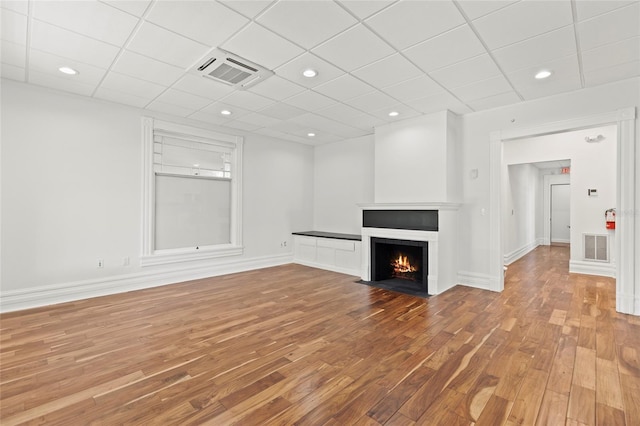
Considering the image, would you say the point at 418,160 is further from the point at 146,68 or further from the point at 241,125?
the point at 146,68

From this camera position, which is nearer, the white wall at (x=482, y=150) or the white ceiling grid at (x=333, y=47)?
the white ceiling grid at (x=333, y=47)

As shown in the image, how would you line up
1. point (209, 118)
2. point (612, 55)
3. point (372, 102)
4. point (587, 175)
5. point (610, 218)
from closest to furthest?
point (612, 55)
point (372, 102)
point (209, 118)
point (610, 218)
point (587, 175)

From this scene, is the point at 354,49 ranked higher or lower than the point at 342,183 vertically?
higher

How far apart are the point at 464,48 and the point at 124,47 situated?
334 centimetres

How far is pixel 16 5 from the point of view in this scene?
2.29m

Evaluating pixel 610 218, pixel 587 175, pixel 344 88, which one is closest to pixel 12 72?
pixel 344 88

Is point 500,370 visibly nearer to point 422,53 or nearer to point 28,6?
point 422,53

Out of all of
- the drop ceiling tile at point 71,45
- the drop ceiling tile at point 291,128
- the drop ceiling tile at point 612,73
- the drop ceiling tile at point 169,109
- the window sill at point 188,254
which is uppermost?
the drop ceiling tile at point 291,128

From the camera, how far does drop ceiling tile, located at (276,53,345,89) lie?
3.07 m

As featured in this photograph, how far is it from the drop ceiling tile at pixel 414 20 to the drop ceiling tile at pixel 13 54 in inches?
135

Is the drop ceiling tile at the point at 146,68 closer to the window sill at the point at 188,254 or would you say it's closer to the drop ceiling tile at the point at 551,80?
the window sill at the point at 188,254

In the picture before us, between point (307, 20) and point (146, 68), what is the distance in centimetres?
206

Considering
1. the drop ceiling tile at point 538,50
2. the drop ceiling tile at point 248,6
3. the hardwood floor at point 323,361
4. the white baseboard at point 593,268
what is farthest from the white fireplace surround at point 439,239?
the drop ceiling tile at point 248,6

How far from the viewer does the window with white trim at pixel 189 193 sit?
4.77 m
